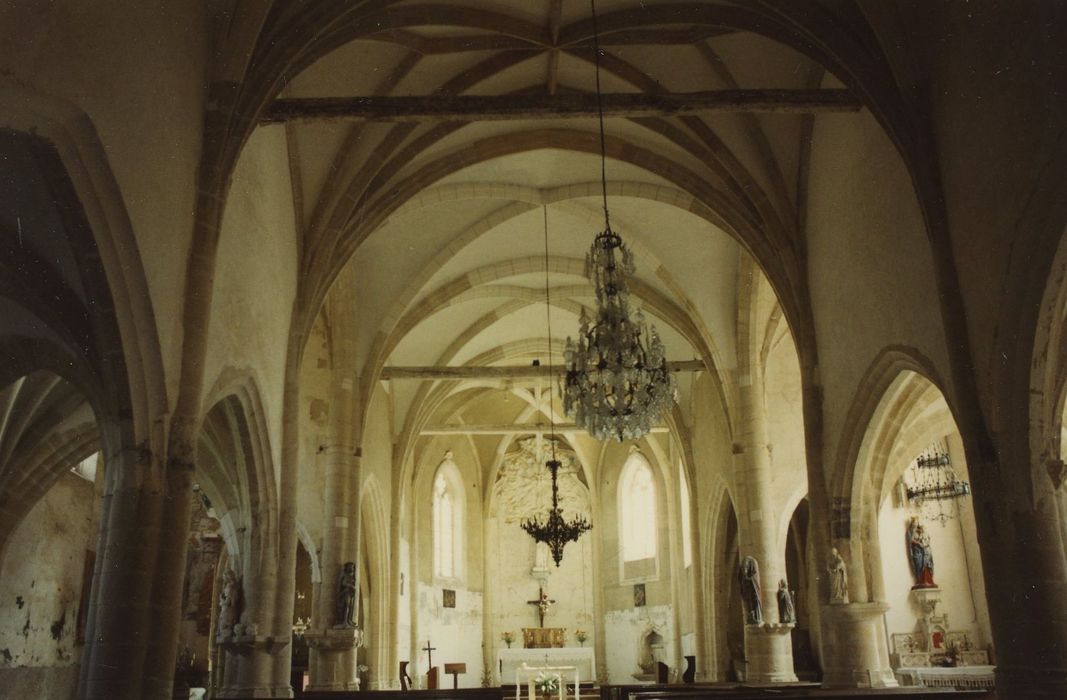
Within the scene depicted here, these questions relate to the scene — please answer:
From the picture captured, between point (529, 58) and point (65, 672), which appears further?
point (65, 672)

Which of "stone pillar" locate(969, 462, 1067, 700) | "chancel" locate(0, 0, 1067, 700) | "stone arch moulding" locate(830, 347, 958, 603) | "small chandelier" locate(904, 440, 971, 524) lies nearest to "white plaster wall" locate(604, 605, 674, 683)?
"chancel" locate(0, 0, 1067, 700)

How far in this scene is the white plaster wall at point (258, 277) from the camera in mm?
9734

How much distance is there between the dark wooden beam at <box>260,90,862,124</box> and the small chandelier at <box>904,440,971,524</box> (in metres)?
9.72

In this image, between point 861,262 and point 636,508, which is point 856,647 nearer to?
point 861,262

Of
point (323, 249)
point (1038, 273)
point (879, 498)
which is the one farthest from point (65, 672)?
point (1038, 273)

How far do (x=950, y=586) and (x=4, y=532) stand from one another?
55.1 feet

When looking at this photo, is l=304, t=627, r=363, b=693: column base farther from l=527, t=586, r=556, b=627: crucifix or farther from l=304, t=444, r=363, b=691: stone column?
l=527, t=586, r=556, b=627: crucifix

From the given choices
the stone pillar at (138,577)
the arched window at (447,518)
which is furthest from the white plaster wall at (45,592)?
the arched window at (447,518)

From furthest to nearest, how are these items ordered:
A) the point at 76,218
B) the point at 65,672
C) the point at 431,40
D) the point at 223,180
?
the point at 65,672 → the point at 431,40 → the point at 223,180 → the point at 76,218

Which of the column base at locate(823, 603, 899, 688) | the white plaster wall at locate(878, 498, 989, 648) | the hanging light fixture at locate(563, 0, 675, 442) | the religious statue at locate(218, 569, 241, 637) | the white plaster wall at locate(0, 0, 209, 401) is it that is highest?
the white plaster wall at locate(0, 0, 209, 401)

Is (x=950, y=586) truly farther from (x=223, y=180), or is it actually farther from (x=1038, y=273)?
(x=223, y=180)

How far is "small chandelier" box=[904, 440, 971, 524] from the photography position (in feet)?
59.7

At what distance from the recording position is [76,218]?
7.22 meters

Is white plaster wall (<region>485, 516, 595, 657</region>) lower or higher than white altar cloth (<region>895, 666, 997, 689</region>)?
higher
